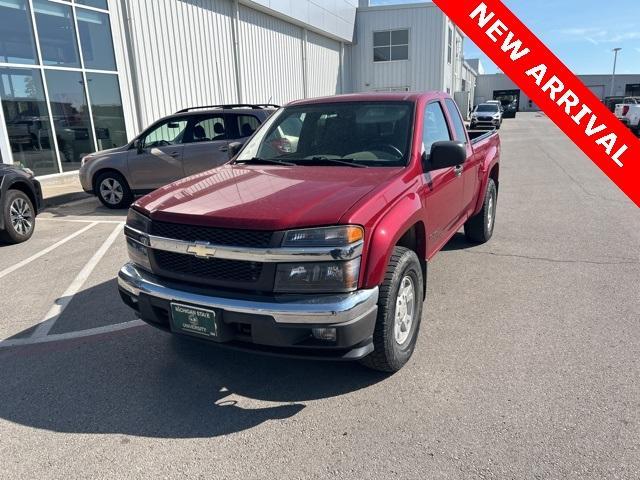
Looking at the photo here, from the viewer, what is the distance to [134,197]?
9359 mm

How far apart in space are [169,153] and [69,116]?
4759 mm

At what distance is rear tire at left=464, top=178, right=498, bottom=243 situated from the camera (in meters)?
5.94

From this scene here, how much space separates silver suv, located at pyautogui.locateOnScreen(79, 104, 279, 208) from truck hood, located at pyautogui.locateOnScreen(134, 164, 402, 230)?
493cm

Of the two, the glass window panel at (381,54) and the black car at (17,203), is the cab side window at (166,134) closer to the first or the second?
the black car at (17,203)

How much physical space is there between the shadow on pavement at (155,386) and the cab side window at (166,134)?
5718 millimetres

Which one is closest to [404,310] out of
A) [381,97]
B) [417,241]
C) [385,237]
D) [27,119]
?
[417,241]

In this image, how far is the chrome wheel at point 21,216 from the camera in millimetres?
6645

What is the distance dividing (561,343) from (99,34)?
42.3 ft

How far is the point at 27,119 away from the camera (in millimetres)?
10750

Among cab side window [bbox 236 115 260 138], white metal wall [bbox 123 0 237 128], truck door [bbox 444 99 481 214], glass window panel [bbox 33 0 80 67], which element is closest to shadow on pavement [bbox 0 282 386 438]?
truck door [bbox 444 99 481 214]

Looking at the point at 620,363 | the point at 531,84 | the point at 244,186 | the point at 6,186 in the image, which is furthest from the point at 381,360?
the point at 531,84

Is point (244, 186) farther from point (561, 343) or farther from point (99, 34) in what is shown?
point (99, 34)

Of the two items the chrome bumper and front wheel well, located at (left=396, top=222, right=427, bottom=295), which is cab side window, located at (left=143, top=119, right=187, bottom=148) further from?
the chrome bumper

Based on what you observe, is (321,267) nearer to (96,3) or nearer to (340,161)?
(340,161)
